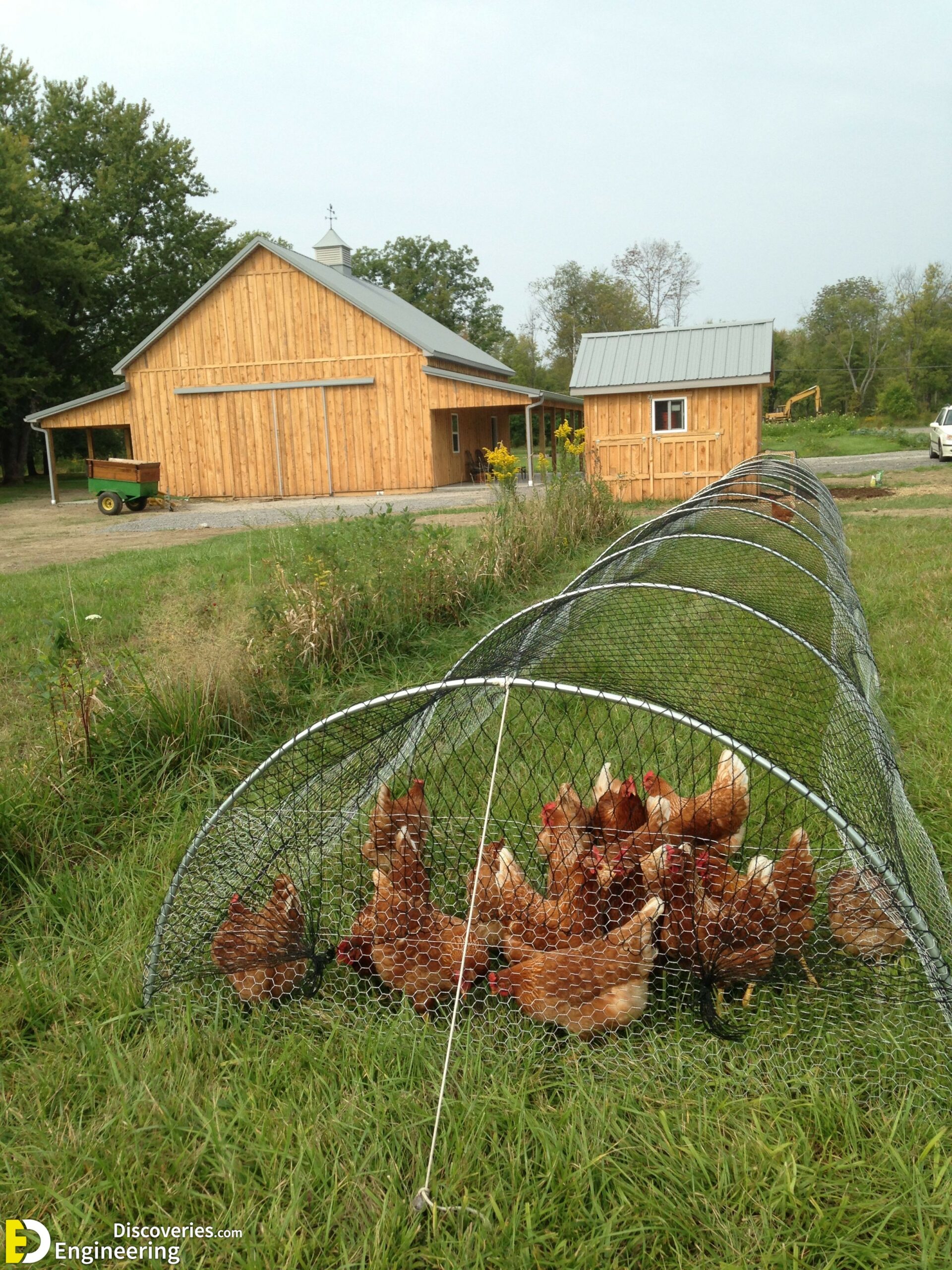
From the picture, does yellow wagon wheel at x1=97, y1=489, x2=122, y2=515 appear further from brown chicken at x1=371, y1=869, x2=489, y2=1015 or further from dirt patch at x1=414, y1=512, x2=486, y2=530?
brown chicken at x1=371, y1=869, x2=489, y2=1015

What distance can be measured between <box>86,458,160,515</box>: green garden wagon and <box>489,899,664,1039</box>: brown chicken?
68.8 ft

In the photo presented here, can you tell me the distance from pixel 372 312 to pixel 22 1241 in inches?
910

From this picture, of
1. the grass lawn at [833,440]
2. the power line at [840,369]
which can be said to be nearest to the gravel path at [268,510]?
the grass lawn at [833,440]

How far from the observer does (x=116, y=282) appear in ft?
117

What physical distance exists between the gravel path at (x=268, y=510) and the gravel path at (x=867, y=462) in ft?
28.3

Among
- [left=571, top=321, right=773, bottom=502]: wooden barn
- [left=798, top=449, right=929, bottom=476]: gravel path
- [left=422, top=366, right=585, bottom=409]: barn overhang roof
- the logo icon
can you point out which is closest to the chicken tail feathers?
the logo icon

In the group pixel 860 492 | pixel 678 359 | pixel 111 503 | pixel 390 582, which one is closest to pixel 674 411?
pixel 678 359

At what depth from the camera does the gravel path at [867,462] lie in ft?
73.1

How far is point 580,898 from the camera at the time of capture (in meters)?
2.45

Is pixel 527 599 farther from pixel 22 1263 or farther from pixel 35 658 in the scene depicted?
pixel 22 1263

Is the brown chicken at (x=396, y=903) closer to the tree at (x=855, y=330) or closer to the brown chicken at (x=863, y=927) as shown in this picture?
the brown chicken at (x=863, y=927)

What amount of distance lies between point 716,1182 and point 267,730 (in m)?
3.11

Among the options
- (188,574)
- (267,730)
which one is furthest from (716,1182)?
(188,574)

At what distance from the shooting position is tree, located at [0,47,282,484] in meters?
30.5
